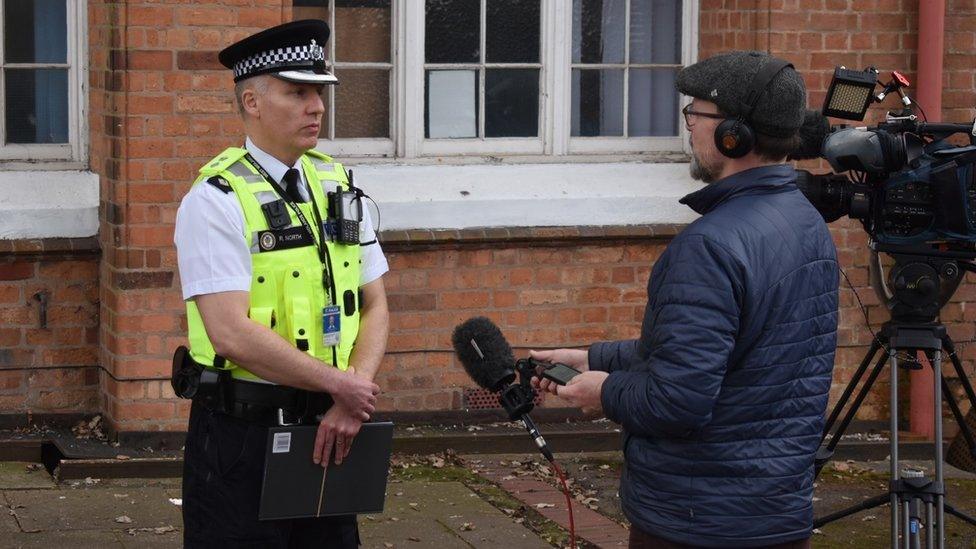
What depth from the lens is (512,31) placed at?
26.4ft

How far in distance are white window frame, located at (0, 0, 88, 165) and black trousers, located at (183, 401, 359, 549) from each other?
11.8 feet

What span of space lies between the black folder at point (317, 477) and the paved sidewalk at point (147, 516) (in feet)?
6.52

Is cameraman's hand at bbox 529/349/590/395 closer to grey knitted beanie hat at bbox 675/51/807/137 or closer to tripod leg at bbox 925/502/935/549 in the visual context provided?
grey knitted beanie hat at bbox 675/51/807/137

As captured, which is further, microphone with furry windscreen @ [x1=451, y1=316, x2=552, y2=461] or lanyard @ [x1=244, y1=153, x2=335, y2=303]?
lanyard @ [x1=244, y1=153, x2=335, y2=303]

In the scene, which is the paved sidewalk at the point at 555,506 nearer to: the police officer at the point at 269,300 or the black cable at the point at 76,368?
the black cable at the point at 76,368

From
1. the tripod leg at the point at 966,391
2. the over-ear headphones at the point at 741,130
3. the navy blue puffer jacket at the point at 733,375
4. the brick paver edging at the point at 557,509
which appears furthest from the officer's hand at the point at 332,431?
the tripod leg at the point at 966,391

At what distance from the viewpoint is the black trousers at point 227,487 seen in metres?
4.07

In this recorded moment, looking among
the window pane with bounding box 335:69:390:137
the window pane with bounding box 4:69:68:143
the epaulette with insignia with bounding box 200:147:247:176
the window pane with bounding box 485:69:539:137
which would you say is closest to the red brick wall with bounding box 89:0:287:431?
the window pane with bounding box 4:69:68:143

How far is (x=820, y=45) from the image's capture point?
8.04 meters

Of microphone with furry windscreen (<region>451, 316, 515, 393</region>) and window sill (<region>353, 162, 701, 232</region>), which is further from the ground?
window sill (<region>353, 162, 701, 232</region>)

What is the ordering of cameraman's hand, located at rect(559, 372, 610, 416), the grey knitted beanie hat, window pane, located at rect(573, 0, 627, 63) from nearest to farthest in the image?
1. the grey knitted beanie hat
2. cameraman's hand, located at rect(559, 372, 610, 416)
3. window pane, located at rect(573, 0, 627, 63)

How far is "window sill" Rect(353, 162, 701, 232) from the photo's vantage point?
7676 mm

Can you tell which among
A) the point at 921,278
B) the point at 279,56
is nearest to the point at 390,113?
the point at 921,278

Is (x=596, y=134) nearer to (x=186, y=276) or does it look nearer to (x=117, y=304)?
(x=117, y=304)
